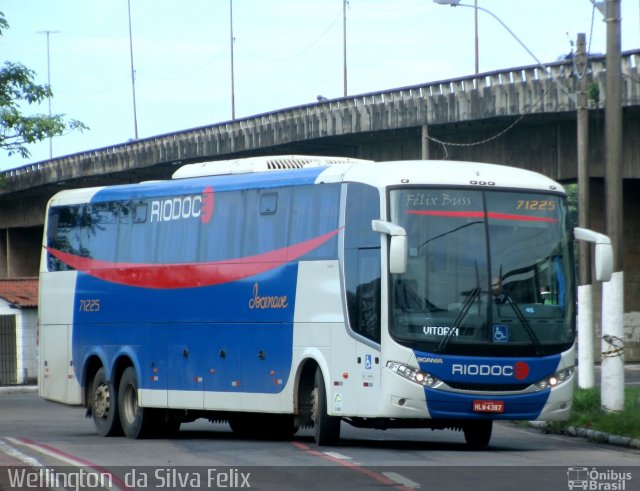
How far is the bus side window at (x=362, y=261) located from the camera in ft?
56.1

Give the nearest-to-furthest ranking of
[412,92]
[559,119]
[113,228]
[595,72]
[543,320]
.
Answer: [543,320], [113,228], [595,72], [559,119], [412,92]

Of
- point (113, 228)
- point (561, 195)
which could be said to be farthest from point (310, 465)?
point (113, 228)

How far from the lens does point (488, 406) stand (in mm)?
17000

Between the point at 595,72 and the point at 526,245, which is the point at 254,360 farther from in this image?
the point at 595,72

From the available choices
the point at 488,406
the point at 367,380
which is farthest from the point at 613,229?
the point at 367,380

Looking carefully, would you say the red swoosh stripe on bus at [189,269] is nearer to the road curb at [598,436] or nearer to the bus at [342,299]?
the bus at [342,299]

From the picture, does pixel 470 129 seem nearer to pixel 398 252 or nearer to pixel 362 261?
pixel 362 261

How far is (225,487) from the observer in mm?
12836

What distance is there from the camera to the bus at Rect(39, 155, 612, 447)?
55.5 feet

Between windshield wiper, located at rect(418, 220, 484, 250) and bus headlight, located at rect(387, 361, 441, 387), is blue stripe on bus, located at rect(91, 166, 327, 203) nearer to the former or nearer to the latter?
windshield wiper, located at rect(418, 220, 484, 250)

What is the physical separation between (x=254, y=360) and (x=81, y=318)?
15.9ft

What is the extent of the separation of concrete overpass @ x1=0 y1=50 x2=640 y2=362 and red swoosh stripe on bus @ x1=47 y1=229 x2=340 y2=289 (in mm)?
13447

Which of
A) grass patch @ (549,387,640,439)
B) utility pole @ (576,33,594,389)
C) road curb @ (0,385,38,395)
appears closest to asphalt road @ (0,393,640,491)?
grass patch @ (549,387,640,439)

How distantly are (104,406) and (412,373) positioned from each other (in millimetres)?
7181
